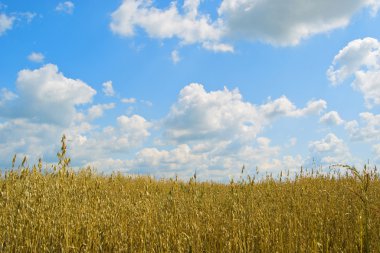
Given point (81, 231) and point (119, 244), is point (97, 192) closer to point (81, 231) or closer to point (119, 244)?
point (81, 231)

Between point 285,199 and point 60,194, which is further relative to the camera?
point 285,199

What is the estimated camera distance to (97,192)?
6.85 meters

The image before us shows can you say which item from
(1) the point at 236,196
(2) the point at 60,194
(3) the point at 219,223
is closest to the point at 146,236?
(3) the point at 219,223

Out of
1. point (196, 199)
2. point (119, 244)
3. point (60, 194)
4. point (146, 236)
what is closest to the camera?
point (119, 244)

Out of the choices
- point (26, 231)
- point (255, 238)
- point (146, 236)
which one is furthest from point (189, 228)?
point (26, 231)

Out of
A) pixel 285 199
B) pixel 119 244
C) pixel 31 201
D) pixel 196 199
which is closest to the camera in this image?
pixel 119 244

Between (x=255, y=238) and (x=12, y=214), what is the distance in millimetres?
2966

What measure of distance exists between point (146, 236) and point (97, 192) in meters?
3.02

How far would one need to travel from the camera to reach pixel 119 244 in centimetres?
368

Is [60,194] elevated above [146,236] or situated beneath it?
elevated above

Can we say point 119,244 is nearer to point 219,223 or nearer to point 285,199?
point 219,223

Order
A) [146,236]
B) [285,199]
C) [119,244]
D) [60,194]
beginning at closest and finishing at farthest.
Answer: [119,244]
[146,236]
[60,194]
[285,199]

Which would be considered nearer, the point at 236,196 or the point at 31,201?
the point at 31,201

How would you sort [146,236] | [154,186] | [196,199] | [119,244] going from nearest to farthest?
[119,244] < [146,236] < [196,199] < [154,186]
